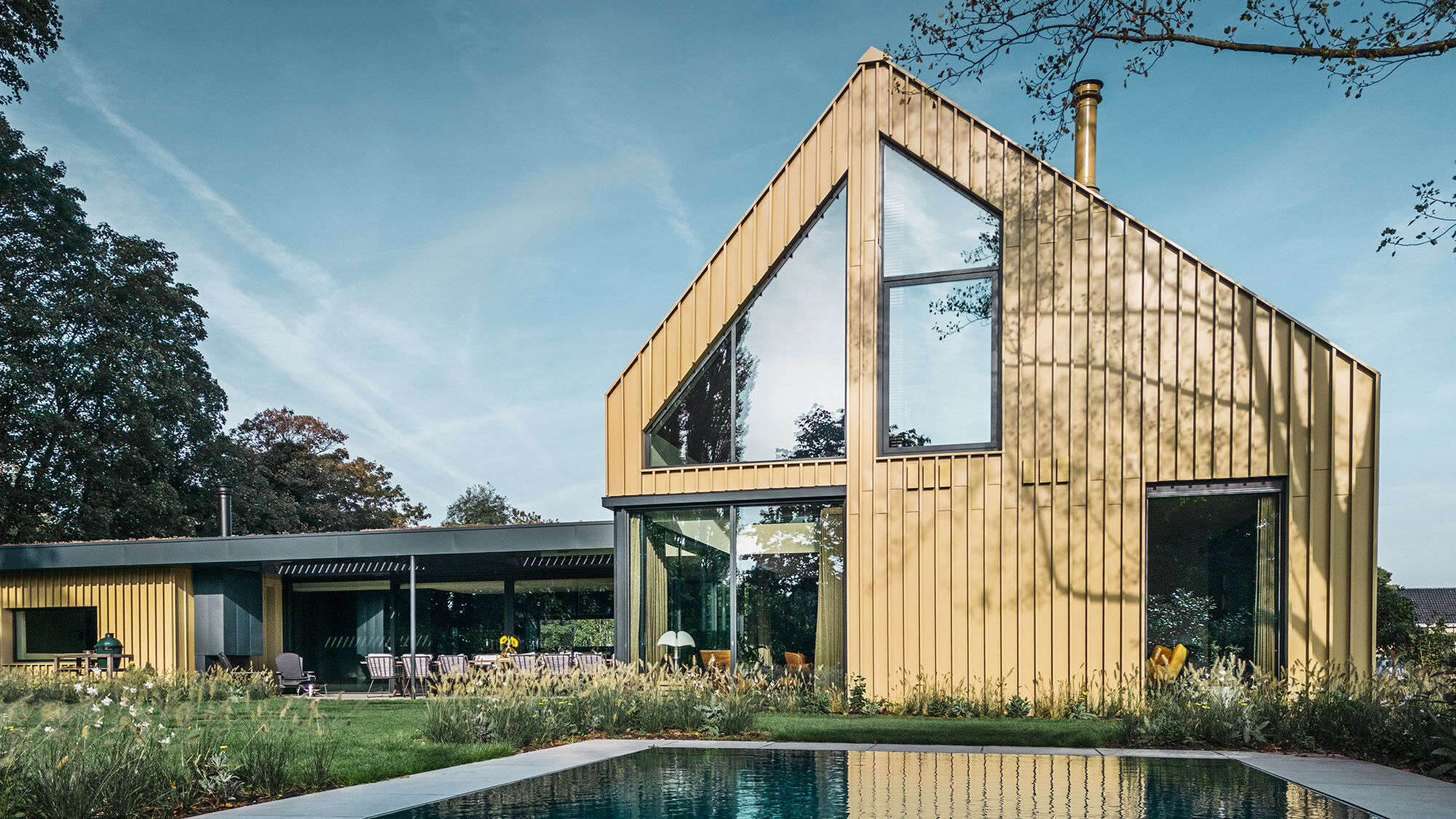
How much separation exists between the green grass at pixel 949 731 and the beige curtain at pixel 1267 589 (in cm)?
180

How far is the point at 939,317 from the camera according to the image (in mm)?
11172

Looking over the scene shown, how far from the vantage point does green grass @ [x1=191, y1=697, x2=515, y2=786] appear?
6863 millimetres

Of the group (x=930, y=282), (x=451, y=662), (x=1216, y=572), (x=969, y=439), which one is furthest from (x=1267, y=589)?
(x=451, y=662)

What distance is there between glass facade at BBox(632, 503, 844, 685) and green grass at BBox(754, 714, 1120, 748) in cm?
129

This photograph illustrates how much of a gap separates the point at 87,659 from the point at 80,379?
10.7m

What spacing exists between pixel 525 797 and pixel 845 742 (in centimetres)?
365

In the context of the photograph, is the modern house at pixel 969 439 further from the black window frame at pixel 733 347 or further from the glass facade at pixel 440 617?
the glass facade at pixel 440 617

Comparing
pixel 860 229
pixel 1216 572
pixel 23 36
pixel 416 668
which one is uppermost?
pixel 23 36

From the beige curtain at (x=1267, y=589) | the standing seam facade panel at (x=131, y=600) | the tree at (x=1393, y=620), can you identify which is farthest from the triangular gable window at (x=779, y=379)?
the tree at (x=1393, y=620)

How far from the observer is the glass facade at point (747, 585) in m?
11.1

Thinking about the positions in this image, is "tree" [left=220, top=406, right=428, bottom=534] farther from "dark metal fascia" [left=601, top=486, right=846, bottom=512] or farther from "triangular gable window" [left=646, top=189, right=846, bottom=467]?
"triangular gable window" [left=646, top=189, right=846, bottom=467]

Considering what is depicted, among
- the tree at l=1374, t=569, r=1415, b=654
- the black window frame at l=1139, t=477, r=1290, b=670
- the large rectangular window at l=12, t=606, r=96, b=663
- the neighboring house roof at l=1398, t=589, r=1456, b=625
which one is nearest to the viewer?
the black window frame at l=1139, t=477, r=1290, b=670

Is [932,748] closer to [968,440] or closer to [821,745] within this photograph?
[821,745]

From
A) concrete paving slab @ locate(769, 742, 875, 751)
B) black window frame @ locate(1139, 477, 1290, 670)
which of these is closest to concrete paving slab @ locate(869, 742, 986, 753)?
concrete paving slab @ locate(769, 742, 875, 751)
